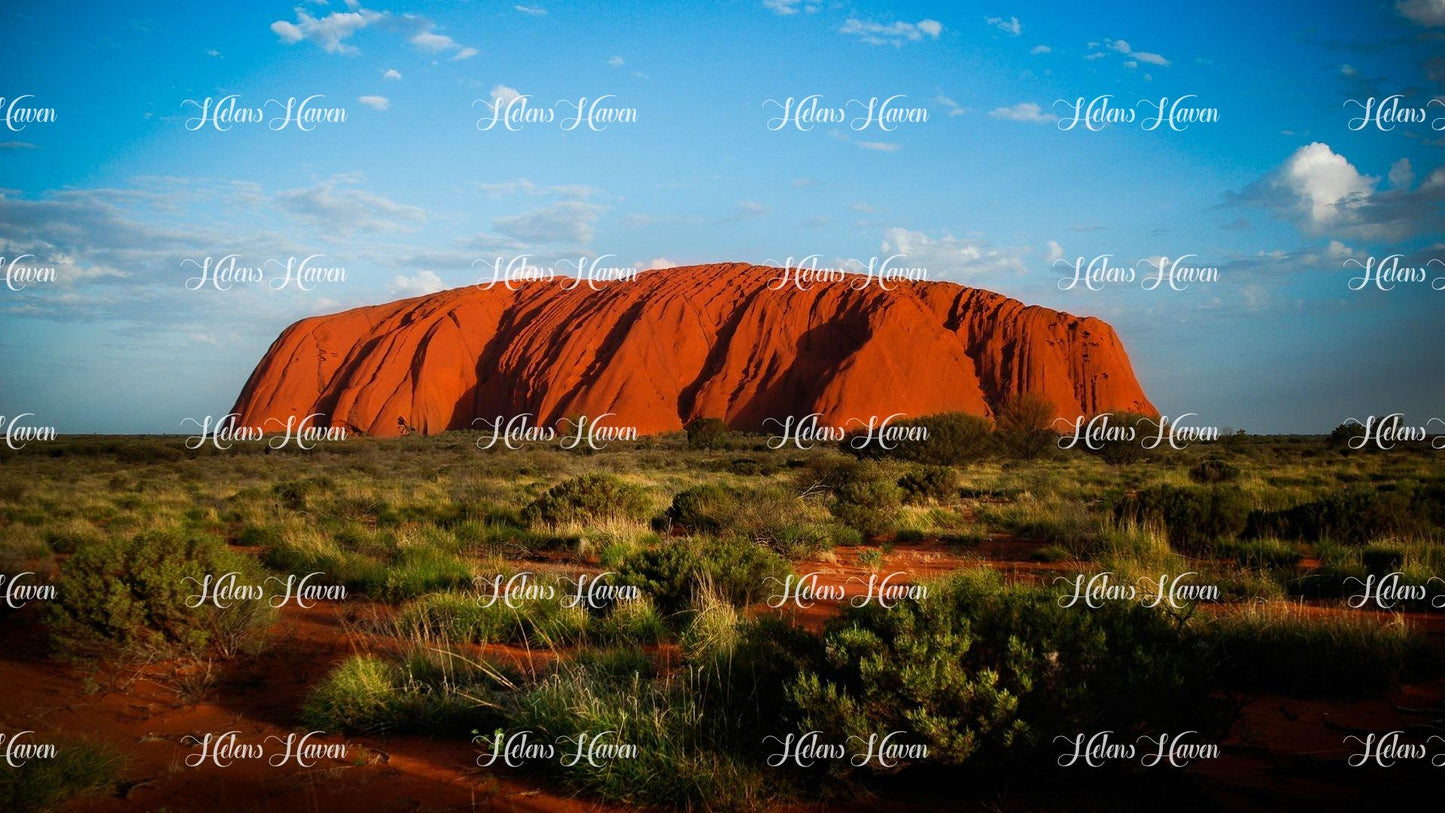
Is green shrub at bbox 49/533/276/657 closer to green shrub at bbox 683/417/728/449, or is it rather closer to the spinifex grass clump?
the spinifex grass clump

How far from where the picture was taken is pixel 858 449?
2716 centimetres

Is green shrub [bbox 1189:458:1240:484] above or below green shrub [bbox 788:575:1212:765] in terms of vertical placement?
above

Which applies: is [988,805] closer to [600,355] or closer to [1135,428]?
[1135,428]

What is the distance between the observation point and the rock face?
56625mm

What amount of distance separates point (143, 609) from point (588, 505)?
6472 millimetres

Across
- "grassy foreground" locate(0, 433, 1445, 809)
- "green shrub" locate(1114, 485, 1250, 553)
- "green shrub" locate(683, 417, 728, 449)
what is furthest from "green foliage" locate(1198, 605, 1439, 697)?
"green shrub" locate(683, 417, 728, 449)

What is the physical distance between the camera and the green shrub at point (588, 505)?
1136 centimetres

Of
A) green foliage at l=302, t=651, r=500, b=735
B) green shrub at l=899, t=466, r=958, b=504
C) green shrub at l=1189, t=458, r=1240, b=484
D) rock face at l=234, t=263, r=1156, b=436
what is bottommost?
green foliage at l=302, t=651, r=500, b=735

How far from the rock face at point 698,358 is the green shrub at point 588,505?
136 ft

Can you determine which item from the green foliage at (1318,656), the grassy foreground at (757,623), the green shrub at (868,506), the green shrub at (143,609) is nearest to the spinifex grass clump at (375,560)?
the grassy foreground at (757,623)

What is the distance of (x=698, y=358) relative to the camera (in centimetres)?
6156

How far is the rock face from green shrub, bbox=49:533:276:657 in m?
48.1

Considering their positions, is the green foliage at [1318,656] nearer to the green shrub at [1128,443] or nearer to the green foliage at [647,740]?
the green foliage at [647,740]

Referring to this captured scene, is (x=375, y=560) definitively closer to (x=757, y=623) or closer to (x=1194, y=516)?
(x=757, y=623)
